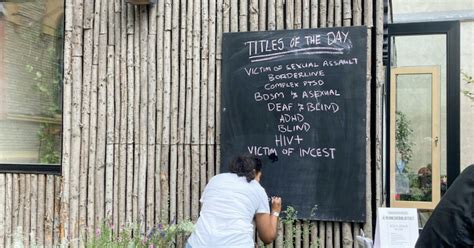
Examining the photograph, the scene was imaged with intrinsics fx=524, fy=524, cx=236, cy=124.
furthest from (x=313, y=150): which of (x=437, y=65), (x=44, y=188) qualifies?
(x=44, y=188)

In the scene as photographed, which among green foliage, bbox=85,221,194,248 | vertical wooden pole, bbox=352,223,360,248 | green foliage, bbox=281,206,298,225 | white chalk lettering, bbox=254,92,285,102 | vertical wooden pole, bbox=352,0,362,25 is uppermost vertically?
vertical wooden pole, bbox=352,0,362,25

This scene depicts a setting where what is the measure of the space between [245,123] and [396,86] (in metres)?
1.51

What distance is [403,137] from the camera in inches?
196

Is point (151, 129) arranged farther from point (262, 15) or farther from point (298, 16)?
point (298, 16)

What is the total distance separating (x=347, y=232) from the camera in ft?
13.9

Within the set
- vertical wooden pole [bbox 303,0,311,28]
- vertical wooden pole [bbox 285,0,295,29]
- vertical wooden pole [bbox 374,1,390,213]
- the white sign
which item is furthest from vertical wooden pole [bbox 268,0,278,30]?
the white sign

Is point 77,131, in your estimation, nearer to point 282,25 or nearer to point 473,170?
point 282,25

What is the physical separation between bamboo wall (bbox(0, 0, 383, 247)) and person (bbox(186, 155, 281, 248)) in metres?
0.75

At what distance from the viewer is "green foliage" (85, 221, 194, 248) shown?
446 centimetres

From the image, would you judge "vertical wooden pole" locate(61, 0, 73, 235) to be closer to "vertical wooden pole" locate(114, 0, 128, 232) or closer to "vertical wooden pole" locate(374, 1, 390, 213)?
"vertical wooden pole" locate(114, 0, 128, 232)

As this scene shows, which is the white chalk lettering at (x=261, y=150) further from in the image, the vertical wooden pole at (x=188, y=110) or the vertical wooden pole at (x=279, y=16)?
the vertical wooden pole at (x=279, y=16)

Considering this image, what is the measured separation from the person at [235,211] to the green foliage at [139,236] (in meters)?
0.80

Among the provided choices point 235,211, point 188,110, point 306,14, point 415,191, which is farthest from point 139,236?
point 415,191

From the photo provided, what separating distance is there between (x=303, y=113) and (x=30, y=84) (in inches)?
119
